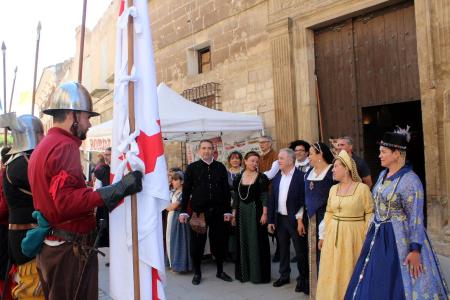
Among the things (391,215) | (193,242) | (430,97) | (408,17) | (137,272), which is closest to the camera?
A: (137,272)

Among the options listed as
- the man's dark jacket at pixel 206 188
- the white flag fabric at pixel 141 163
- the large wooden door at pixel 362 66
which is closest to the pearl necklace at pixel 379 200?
the white flag fabric at pixel 141 163

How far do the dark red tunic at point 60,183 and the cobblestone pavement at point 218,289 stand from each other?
2.64 m

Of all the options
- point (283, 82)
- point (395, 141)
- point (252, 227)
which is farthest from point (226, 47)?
point (395, 141)

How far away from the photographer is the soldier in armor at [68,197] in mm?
2385

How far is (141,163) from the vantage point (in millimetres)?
2496

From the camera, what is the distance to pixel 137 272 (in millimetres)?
2408

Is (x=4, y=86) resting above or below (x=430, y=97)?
above

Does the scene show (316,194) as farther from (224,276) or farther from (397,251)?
(224,276)

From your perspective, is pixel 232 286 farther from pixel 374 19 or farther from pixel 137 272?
pixel 374 19

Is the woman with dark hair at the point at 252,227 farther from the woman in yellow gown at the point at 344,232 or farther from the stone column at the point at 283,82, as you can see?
the stone column at the point at 283,82

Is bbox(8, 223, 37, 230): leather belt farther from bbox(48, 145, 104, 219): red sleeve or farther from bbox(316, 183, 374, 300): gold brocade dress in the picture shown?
bbox(316, 183, 374, 300): gold brocade dress

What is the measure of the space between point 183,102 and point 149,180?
5606 millimetres

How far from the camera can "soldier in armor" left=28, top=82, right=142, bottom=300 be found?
238 cm

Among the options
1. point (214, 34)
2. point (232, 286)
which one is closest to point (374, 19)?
point (214, 34)
